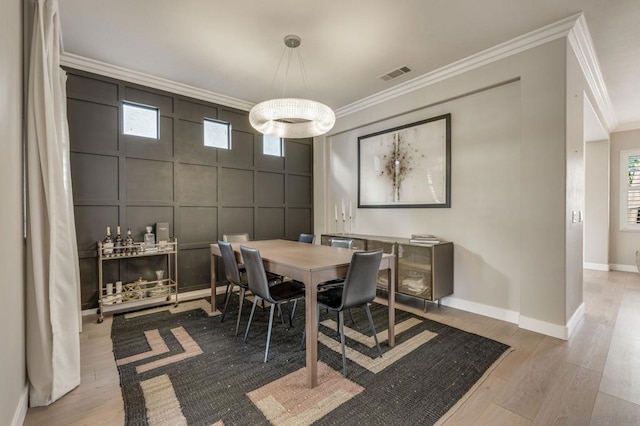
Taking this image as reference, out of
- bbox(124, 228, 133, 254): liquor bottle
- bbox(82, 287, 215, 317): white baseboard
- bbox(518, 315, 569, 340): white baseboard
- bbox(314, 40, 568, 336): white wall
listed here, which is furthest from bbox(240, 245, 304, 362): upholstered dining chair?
bbox(518, 315, 569, 340): white baseboard

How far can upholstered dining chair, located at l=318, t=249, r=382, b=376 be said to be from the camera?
2.15 m

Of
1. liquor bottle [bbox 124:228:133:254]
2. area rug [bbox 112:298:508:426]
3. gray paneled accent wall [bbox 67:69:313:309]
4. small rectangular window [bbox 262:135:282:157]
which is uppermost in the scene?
small rectangular window [bbox 262:135:282:157]

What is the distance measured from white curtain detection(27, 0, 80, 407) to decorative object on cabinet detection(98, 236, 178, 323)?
4.55ft

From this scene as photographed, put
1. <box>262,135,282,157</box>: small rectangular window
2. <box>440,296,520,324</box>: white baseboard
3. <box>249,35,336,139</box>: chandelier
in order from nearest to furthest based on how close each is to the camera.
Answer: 1. <box>249,35,336,139</box>: chandelier
2. <box>440,296,520,324</box>: white baseboard
3. <box>262,135,282,157</box>: small rectangular window

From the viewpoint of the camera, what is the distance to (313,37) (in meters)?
2.85

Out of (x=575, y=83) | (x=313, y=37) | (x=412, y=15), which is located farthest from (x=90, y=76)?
(x=575, y=83)

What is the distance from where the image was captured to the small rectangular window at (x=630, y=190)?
5.43 meters

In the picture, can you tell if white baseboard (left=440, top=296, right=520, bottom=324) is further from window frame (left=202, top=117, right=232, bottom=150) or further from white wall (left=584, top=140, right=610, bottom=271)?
white wall (left=584, top=140, right=610, bottom=271)

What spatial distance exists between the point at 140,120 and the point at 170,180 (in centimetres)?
82

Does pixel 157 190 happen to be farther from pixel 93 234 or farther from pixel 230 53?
pixel 230 53

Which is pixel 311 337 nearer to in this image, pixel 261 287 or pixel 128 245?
pixel 261 287

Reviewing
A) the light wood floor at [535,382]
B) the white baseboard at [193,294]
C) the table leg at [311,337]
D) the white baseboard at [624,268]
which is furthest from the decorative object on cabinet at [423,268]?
the white baseboard at [624,268]

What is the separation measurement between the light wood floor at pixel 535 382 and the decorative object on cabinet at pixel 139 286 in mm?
241

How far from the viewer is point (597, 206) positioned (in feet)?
18.7
